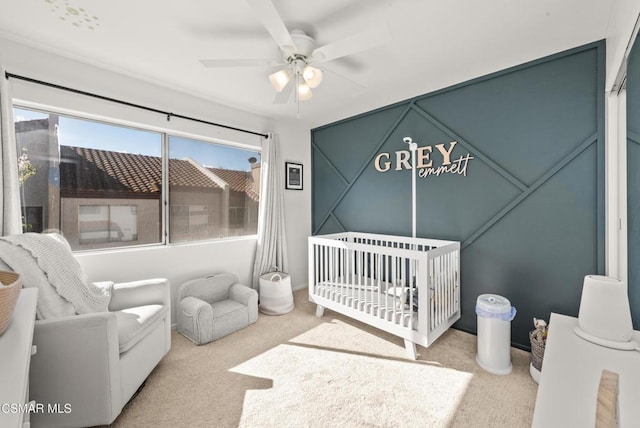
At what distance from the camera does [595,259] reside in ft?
6.01

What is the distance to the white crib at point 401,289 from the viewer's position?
1.98 m

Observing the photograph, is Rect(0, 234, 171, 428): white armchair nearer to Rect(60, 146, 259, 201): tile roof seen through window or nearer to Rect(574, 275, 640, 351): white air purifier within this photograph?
Rect(60, 146, 259, 201): tile roof seen through window

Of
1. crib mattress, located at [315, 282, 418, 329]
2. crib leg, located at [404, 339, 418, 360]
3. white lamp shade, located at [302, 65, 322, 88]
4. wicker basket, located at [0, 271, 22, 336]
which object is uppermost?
white lamp shade, located at [302, 65, 322, 88]

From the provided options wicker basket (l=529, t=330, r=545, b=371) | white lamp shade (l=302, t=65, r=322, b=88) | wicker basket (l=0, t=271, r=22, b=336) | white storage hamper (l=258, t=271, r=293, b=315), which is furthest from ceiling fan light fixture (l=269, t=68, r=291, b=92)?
wicker basket (l=529, t=330, r=545, b=371)

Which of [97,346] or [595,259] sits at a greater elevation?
[595,259]

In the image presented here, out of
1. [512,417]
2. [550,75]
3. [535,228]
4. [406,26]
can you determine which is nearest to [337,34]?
[406,26]

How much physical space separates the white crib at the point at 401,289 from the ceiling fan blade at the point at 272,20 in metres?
1.60

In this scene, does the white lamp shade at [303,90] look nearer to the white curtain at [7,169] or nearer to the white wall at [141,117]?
the white wall at [141,117]

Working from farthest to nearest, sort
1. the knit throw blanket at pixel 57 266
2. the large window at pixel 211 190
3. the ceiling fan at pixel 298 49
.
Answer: the large window at pixel 211 190 → the knit throw blanket at pixel 57 266 → the ceiling fan at pixel 298 49

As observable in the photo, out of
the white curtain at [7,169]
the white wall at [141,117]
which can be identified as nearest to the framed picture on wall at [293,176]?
the white wall at [141,117]

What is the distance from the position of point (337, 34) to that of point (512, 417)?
2.54 meters

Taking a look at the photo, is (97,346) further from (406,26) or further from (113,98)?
(406,26)

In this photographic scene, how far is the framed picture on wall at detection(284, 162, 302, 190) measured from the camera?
11.8 ft

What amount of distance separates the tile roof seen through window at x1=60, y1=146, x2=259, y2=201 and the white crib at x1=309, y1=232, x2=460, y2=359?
5.07 feet
